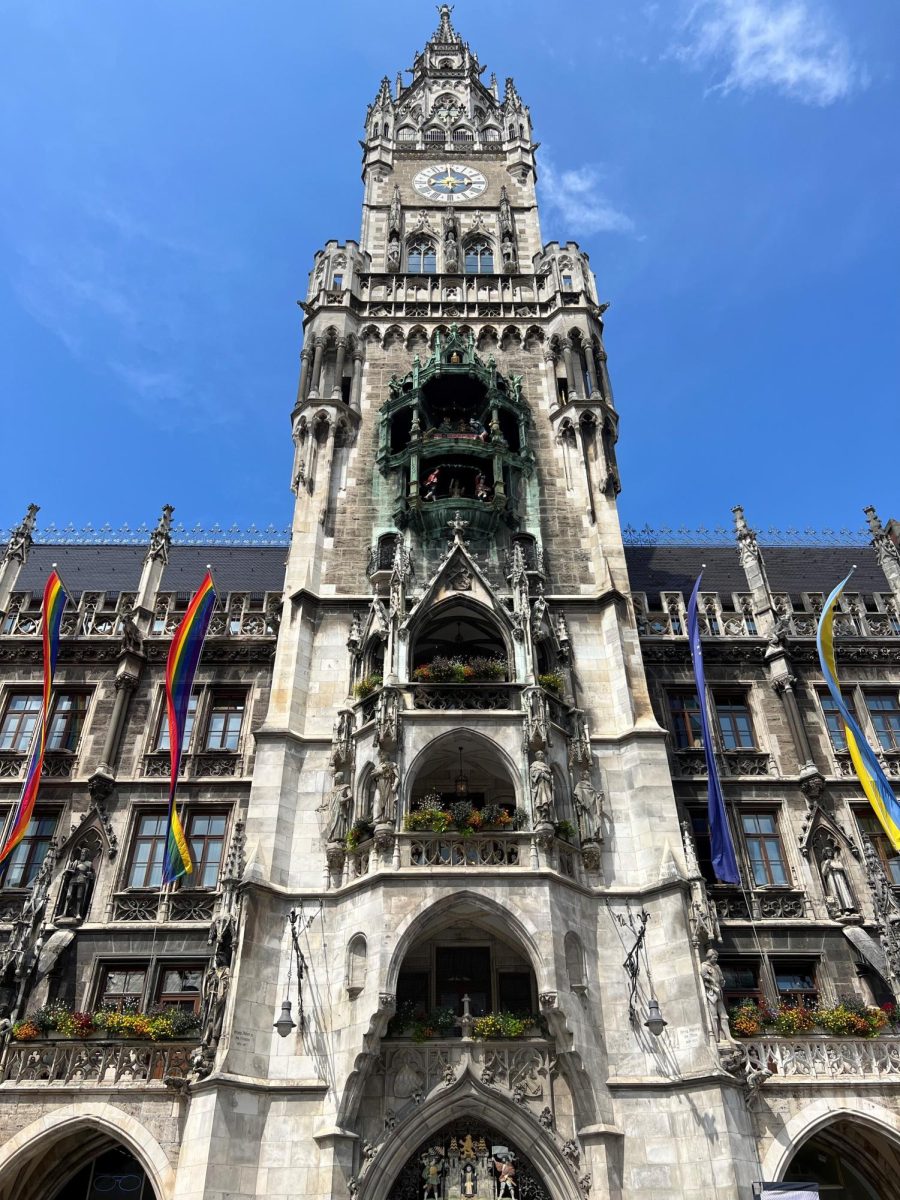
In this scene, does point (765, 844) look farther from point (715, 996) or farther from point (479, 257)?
point (479, 257)

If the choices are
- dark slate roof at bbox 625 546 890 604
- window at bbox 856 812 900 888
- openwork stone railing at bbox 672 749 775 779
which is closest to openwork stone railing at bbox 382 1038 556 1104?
openwork stone railing at bbox 672 749 775 779

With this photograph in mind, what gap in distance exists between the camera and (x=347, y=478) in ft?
93.0

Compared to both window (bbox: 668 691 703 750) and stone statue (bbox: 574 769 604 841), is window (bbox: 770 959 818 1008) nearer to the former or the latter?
stone statue (bbox: 574 769 604 841)

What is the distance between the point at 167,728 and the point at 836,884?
1813cm

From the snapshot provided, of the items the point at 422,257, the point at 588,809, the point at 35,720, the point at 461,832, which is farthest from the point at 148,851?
the point at 422,257

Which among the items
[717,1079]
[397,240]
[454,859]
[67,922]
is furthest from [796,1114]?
[397,240]

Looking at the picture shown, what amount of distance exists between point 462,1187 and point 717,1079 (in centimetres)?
538

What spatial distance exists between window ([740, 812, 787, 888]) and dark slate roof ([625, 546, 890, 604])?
892 centimetres

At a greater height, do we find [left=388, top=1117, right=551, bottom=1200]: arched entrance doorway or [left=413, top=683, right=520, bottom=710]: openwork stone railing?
[left=413, top=683, right=520, bottom=710]: openwork stone railing

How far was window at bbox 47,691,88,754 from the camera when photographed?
81.5 ft

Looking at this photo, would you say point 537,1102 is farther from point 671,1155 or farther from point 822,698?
point 822,698

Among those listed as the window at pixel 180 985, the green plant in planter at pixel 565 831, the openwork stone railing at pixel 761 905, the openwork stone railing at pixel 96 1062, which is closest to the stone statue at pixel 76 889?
the window at pixel 180 985

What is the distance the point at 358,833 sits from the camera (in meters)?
20.4

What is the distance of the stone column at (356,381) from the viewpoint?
30.3 meters
